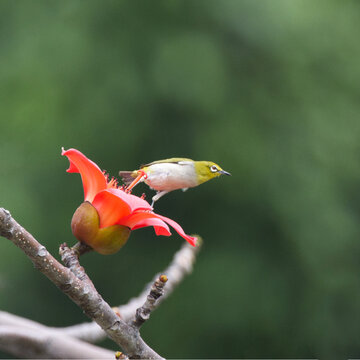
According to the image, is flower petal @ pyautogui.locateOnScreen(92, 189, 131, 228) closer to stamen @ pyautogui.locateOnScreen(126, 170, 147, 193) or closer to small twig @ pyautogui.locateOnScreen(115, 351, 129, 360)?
stamen @ pyautogui.locateOnScreen(126, 170, 147, 193)

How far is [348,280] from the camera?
3.75m

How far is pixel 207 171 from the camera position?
68 cm

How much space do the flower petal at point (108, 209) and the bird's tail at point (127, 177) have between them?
2.9 inches

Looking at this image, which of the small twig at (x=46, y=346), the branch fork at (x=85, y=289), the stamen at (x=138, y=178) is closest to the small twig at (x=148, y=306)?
the branch fork at (x=85, y=289)

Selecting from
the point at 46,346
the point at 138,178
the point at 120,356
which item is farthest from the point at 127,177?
the point at 46,346

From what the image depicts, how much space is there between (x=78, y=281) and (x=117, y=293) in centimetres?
308

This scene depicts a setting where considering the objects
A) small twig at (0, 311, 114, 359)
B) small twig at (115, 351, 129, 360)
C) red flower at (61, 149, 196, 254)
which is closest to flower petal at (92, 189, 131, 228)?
red flower at (61, 149, 196, 254)

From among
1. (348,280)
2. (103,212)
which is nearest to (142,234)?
(348,280)

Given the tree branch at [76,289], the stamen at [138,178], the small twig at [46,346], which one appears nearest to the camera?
the tree branch at [76,289]

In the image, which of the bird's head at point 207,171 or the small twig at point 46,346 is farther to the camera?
the small twig at point 46,346

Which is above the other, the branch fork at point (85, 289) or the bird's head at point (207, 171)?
the bird's head at point (207, 171)

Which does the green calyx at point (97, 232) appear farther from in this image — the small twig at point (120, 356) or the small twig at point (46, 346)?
the small twig at point (46, 346)

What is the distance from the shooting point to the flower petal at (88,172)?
1.88 ft

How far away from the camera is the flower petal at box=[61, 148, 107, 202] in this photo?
1.88ft
